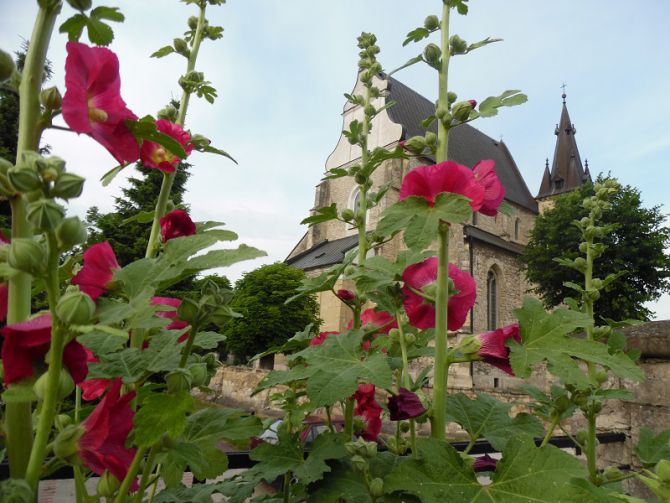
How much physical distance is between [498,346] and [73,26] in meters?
→ 0.90

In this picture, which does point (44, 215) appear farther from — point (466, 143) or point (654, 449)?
point (466, 143)

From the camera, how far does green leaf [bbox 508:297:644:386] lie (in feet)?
2.82

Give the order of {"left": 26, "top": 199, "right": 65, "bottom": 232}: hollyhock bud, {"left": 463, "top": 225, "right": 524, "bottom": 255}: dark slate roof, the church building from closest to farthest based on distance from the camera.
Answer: {"left": 26, "top": 199, "right": 65, "bottom": 232}: hollyhock bud, the church building, {"left": 463, "top": 225, "right": 524, "bottom": 255}: dark slate roof

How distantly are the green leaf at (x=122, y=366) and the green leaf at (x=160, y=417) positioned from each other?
0.27ft

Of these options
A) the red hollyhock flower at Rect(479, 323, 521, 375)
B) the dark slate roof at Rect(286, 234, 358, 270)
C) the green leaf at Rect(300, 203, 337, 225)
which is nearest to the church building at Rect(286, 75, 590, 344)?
the dark slate roof at Rect(286, 234, 358, 270)

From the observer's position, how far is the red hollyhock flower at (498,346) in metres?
0.93

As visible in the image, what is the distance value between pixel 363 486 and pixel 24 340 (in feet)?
2.15

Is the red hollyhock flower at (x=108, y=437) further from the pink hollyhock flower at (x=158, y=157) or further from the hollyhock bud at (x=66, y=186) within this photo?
the pink hollyhock flower at (x=158, y=157)

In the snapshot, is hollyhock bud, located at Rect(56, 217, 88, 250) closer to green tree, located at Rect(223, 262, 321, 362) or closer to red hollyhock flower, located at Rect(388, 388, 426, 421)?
red hollyhock flower, located at Rect(388, 388, 426, 421)

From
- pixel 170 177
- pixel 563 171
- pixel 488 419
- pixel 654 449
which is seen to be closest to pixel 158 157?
pixel 170 177

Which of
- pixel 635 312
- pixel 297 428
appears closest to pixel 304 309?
pixel 635 312

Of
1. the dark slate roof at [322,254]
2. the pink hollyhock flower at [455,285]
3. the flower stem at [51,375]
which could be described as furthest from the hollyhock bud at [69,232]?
the dark slate roof at [322,254]

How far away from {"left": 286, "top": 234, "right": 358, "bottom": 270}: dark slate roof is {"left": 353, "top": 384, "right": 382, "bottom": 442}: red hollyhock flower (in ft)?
68.5

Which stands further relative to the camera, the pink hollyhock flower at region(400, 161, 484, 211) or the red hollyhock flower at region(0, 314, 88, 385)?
the pink hollyhock flower at region(400, 161, 484, 211)
